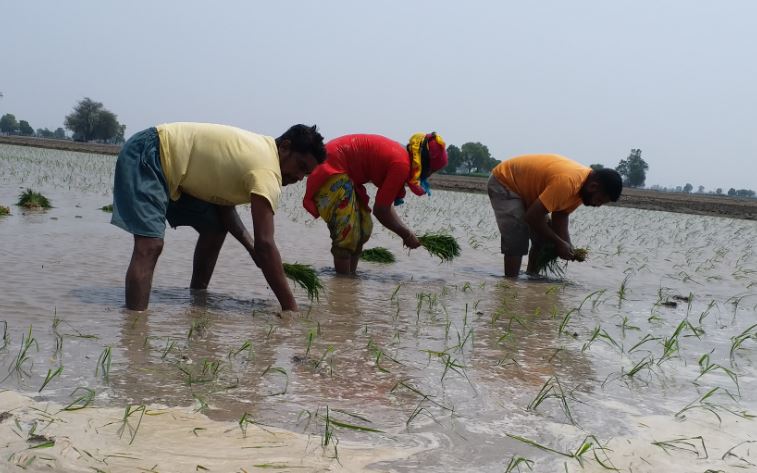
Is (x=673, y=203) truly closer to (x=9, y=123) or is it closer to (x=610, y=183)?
(x=610, y=183)

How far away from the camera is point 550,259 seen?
20.9 ft

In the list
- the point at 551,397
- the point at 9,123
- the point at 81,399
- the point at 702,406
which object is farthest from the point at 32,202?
the point at 9,123

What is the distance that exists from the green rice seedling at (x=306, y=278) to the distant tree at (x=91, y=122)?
104 metres

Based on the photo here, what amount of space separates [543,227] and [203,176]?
10.6 ft

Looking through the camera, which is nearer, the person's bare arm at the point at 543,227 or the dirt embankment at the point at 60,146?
the person's bare arm at the point at 543,227

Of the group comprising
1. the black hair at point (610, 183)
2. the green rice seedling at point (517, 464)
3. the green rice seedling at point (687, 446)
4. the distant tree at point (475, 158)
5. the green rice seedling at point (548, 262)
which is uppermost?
the distant tree at point (475, 158)

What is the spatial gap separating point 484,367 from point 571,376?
36cm

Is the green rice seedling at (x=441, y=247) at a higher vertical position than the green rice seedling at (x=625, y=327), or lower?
higher

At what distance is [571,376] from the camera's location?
3.04 metres

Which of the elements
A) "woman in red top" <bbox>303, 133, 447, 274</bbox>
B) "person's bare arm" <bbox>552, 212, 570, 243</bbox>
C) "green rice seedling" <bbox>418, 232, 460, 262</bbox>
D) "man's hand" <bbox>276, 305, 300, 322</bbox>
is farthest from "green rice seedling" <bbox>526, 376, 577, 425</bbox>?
"green rice seedling" <bbox>418, 232, 460, 262</bbox>

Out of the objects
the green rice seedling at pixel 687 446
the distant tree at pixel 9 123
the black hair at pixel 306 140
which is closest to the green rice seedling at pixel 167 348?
the black hair at pixel 306 140

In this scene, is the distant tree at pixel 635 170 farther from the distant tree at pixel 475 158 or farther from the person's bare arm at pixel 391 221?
the person's bare arm at pixel 391 221

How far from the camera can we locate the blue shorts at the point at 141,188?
3619 mm

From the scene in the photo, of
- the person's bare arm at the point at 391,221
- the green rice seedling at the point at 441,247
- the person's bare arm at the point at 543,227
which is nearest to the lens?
the person's bare arm at the point at 391,221
